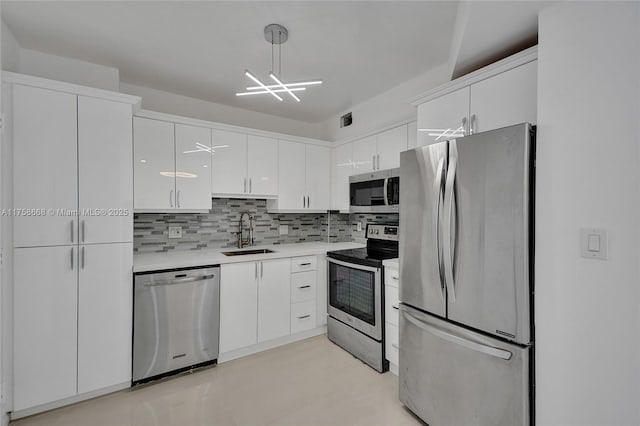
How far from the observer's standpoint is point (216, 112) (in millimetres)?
3438

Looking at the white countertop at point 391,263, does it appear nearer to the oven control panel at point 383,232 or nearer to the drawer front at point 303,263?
the oven control panel at point 383,232

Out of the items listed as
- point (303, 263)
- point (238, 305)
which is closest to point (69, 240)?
point (238, 305)

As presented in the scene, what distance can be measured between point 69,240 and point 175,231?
107 centimetres

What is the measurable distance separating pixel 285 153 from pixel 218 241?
Answer: 4.21 feet

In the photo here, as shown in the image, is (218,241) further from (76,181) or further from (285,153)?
(76,181)

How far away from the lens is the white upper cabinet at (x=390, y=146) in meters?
2.80

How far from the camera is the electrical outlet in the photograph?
3064 mm

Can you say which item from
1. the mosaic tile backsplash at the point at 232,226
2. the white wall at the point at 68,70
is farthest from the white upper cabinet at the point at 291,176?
the white wall at the point at 68,70

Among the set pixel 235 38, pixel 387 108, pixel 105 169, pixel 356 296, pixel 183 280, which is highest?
pixel 235 38

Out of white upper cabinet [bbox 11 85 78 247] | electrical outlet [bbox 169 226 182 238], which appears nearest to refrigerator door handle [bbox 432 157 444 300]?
white upper cabinet [bbox 11 85 78 247]

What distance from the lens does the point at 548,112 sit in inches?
53.1

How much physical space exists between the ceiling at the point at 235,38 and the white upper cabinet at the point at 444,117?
53 centimetres

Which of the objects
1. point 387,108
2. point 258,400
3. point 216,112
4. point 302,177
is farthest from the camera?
point 302,177

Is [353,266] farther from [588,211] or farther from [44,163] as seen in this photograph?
[44,163]
